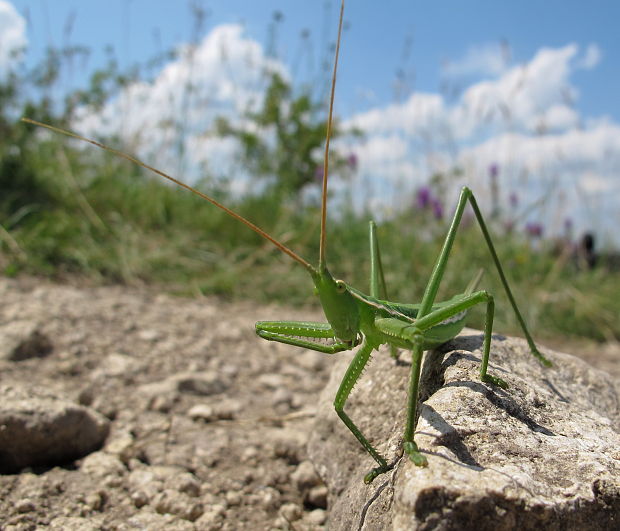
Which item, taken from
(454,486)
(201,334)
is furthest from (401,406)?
(201,334)

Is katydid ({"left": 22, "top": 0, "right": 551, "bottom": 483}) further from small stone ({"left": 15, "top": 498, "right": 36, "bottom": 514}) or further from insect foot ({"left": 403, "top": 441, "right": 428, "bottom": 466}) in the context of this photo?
small stone ({"left": 15, "top": 498, "right": 36, "bottom": 514})

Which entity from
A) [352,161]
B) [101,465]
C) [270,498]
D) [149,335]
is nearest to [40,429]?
[101,465]

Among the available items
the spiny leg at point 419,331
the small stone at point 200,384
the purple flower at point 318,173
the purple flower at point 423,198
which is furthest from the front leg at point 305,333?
the purple flower at point 318,173

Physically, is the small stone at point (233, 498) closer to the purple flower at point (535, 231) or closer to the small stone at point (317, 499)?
the small stone at point (317, 499)

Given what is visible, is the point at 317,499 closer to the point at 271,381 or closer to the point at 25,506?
the point at 25,506

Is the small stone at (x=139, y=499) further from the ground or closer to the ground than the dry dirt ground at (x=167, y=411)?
closer to the ground

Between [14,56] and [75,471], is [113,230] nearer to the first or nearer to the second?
[14,56]
